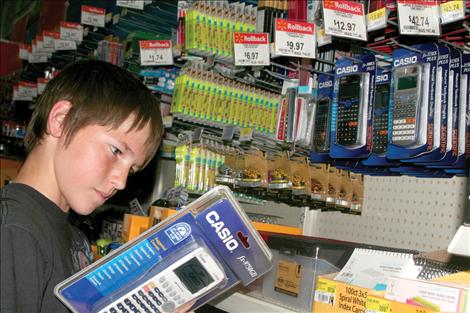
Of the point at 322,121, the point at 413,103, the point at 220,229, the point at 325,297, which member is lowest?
the point at 325,297

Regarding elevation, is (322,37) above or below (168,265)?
above

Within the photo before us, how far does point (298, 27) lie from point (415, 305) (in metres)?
1.22

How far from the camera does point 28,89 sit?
4656mm

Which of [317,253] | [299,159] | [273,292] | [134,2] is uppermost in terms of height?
[134,2]

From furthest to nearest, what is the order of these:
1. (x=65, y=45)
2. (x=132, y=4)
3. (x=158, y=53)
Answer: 1. (x=65, y=45)
2. (x=132, y=4)
3. (x=158, y=53)

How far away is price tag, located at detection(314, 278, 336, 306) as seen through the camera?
56.0 inches

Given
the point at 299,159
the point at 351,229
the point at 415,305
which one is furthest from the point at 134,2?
the point at 415,305

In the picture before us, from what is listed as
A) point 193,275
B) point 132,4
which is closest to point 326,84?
point 193,275

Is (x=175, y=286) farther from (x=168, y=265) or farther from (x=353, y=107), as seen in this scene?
(x=353, y=107)

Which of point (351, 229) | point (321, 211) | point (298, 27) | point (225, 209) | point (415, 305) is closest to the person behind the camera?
point (415, 305)

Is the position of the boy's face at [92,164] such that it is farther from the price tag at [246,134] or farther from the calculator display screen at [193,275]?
the price tag at [246,134]

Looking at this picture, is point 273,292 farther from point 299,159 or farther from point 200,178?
point 200,178

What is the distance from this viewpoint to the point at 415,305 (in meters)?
1.16

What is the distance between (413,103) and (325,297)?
75 centimetres
